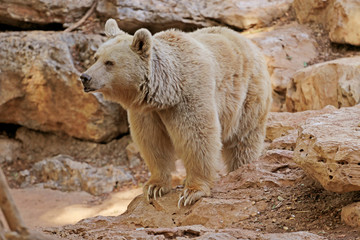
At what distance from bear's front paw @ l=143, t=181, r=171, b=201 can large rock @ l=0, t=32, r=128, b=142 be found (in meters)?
5.22

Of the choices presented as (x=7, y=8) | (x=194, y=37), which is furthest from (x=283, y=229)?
(x=7, y=8)

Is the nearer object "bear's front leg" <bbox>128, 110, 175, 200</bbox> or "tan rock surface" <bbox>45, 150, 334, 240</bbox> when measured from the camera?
"tan rock surface" <bbox>45, 150, 334, 240</bbox>

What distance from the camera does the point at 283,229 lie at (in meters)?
3.46

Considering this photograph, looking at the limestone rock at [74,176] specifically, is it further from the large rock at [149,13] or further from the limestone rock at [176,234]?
the limestone rock at [176,234]

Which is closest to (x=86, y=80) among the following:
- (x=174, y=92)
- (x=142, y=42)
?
(x=142, y=42)

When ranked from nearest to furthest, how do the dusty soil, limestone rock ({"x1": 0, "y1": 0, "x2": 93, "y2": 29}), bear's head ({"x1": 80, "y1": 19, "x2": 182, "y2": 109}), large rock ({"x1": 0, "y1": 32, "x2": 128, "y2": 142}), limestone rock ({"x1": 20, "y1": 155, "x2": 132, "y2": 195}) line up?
the dusty soil
bear's head ({"x1": 80, "y1": 19, "x2": 182, "y2": 109})
limestone rock ({"x1": 20, "y1": 155, "x2": 132, "y2": 195})
large rock ({"x1": 0, "y1": 32, "x2": 128, "y2": 142})
limestone rock ({"x1": 0, "y1": 0, "x2": 93, "y2": 29})

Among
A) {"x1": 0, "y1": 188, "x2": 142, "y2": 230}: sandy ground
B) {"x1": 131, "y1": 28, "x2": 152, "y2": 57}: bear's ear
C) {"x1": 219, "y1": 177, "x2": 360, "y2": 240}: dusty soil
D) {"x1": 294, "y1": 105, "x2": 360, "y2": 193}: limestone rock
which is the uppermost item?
{"x1": 131, "y1": 28, "x2": 152, "y2": 57}: bear's ear

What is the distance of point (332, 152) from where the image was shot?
10.2 ft

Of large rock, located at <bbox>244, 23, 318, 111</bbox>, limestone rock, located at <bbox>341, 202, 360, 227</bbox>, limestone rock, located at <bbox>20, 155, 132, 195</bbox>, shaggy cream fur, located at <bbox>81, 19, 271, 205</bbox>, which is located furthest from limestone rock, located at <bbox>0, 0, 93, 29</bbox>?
limestone rock, located at <bbox>341, 202, 360, 227</bbox>

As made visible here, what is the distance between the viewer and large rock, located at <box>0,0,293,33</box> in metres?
9.91

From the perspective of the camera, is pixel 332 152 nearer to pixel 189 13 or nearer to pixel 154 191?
pixel 154 191

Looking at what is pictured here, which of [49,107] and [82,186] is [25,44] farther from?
[82,186]

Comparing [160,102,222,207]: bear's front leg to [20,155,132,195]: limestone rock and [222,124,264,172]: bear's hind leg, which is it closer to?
[222,124,264,172]: bear's hind leg

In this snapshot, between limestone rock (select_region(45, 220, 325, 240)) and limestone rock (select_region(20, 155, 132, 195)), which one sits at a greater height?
limestone rock (select_region(45, 220, 325, 240))
